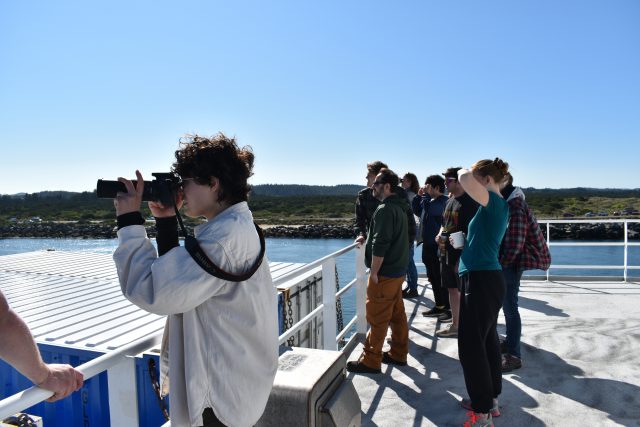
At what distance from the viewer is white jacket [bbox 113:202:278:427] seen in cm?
109

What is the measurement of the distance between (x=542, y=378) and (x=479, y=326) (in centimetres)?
111

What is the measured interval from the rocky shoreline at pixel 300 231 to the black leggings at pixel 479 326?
16.5 meters

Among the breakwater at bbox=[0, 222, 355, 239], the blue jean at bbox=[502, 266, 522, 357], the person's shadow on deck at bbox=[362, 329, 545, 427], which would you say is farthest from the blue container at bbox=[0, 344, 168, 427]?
the breakwater at bbox=[0, 222, 355, 239]

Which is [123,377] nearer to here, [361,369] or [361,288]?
[361,369]

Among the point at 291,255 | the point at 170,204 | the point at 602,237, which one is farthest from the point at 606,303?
the point at 602,237

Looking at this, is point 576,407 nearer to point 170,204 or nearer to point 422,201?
point 170,204

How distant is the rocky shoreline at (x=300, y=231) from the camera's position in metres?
37.0

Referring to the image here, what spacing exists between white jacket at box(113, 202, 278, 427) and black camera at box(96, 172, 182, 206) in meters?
0.11

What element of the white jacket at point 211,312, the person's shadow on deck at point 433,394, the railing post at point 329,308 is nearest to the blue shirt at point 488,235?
the person's shadow on deck at point 433,394

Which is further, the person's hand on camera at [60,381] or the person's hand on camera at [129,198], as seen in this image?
the person's hand on camera at [129,198]

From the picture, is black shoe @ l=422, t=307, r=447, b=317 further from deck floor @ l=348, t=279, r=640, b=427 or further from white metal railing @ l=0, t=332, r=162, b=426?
white metal railing @ l=0, t=332, r=162, b=426

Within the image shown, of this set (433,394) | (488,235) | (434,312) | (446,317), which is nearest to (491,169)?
(488,235)

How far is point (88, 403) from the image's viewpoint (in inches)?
173

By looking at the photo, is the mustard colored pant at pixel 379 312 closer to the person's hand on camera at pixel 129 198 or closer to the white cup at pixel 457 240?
the white cup at pixel 457 240
